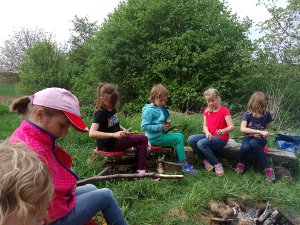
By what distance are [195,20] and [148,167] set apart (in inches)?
322

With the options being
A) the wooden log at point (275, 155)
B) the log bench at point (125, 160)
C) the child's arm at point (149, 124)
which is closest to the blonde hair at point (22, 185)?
the log bench at point (125, 160)

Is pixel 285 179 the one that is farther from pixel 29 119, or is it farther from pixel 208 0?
pixel 208 0

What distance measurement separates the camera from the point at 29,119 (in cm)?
240

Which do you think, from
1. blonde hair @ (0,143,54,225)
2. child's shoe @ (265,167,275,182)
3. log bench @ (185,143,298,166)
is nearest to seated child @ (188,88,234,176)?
log bench @ (185,143,298,166)

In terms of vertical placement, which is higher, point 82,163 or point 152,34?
point 152,34

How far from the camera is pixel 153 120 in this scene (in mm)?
5121

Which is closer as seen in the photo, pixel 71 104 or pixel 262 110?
pixel 71 104

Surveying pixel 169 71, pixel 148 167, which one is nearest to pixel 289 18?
pixel 169 71

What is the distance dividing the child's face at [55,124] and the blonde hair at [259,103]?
341 cm

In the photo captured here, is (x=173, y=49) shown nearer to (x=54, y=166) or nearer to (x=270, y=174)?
(x=270, y=174)

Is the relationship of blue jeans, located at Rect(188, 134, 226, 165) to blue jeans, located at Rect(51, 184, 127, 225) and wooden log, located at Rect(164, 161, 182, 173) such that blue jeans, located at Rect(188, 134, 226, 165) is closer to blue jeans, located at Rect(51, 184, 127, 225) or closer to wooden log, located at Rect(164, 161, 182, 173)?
wooden log, located at Rect(164, 161, 182, 173)

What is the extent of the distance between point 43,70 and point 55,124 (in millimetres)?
15134

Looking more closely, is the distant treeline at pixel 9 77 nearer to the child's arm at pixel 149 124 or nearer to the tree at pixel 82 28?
the tree at pixel 82 28

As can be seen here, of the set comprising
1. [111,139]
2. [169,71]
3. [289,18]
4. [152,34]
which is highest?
[289,18]
